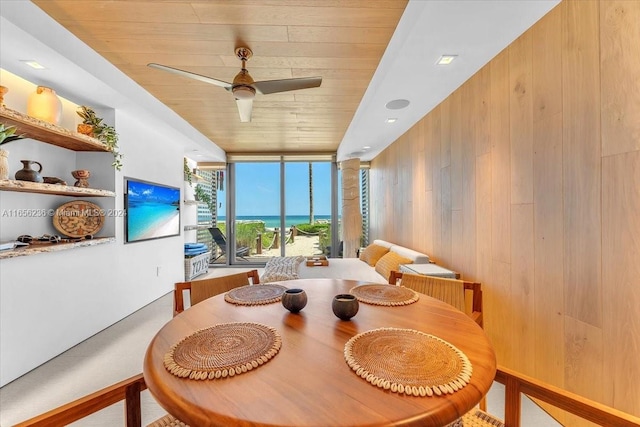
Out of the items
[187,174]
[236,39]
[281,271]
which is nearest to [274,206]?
[187,174]

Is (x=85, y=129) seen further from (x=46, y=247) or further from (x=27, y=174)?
(x=46, y=247)

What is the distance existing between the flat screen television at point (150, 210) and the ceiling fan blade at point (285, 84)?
7.17ft

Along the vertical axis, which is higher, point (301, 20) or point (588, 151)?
point (301, 20)

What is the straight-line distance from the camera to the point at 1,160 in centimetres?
182

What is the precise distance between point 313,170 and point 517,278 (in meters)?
4.73

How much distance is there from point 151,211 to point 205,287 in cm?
252

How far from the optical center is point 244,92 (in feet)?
6.59

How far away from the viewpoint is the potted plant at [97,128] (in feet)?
8.39

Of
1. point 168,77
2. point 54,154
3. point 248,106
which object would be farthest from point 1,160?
point 248,106

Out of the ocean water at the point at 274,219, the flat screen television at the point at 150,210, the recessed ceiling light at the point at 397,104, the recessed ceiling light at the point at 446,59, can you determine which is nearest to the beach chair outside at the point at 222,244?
the ocean water at the point at 274,219

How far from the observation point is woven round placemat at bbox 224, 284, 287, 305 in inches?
51.5

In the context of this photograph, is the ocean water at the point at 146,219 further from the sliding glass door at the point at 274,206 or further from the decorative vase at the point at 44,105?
the sliding glass door at the point at 274,206

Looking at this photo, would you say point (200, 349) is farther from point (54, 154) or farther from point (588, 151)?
point (54, 154)

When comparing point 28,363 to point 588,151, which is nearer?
point 588,151
